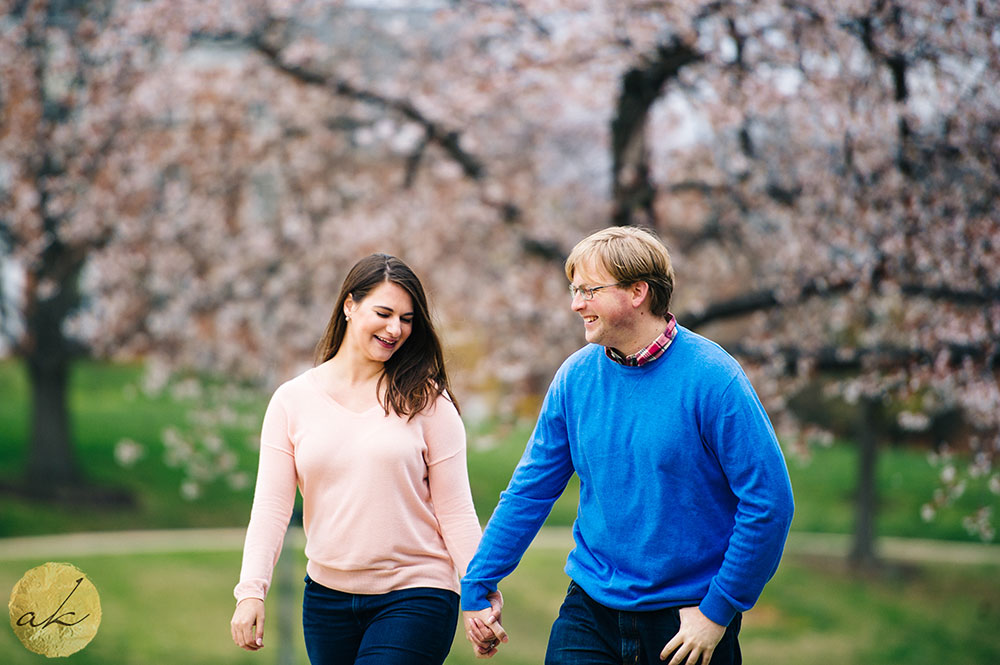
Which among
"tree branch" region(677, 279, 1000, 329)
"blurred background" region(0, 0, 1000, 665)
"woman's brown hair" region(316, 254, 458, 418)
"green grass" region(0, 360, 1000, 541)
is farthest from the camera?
"green grass" region(0, 360, 1000, 541)

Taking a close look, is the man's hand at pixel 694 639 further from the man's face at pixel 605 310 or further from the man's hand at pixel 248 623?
the man's hand at pixel 248 623

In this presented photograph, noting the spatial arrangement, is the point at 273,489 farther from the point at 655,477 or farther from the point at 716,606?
the point at 716,606

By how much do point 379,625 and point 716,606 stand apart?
94cm

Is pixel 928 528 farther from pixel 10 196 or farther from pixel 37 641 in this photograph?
pixel 37 641

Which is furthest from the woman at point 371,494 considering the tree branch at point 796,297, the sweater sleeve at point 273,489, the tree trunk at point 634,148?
the tree trunk at point 634,148

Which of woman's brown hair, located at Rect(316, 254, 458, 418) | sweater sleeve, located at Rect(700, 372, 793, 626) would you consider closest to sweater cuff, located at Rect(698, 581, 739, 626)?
sweater sleeve, located at Rect(700, 372, 793, 626)

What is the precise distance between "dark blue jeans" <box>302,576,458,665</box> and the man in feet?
1.17

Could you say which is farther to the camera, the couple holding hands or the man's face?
the man's face

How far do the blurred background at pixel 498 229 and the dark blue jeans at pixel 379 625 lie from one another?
80 centimetres

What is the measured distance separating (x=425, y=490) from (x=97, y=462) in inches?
557

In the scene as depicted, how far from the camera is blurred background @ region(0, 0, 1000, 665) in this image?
6484 millimetres

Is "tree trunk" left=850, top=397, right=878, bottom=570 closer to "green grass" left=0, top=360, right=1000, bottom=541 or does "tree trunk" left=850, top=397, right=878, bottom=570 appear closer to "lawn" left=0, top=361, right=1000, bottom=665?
"lawn" left=0, top=361, right=1000, bottom=665

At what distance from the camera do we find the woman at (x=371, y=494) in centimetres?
285

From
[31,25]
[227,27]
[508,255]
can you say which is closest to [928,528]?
[508,255]
